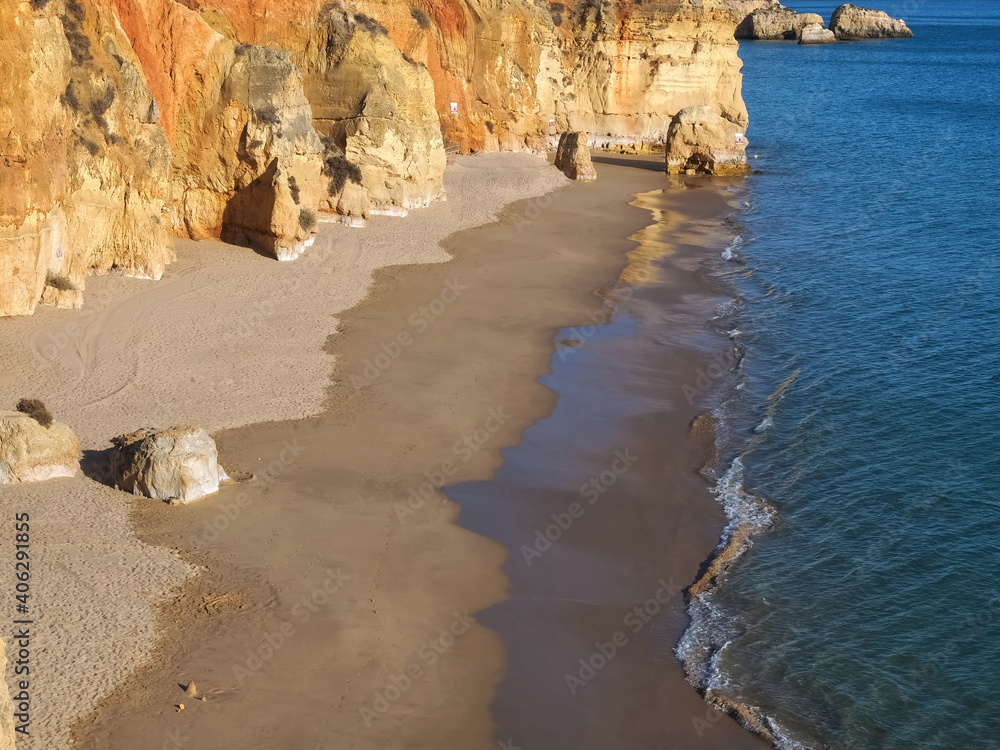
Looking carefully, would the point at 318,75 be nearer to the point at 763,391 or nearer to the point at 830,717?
the point at 763,391

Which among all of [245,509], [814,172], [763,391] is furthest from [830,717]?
[814,172]

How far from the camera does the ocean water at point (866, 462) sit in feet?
49.3

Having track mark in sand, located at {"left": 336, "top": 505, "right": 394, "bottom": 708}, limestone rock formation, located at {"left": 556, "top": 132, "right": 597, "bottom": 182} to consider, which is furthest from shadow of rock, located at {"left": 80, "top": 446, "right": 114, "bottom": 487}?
limestone rock formation, located at {"left": 556, "top": 132, "right": 597, "bottom": 182}

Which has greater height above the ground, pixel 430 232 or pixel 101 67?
pixel 101 67

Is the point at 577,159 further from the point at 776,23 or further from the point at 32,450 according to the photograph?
the point at 776,23

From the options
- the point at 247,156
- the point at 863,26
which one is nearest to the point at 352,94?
the point at 247,156

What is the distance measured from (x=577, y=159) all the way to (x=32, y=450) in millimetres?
36077

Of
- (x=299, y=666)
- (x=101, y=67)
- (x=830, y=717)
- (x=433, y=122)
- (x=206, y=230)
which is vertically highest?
(x=101, y=67)

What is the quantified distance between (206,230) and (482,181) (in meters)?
16.3

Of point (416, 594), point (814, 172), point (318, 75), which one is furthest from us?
point (814, 172)

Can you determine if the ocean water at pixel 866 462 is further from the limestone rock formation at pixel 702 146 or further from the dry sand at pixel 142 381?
the dry sand at pixel 142 381

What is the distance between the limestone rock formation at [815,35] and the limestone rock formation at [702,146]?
9359cm

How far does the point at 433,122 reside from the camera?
129ft

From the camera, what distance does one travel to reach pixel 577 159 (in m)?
49.7
